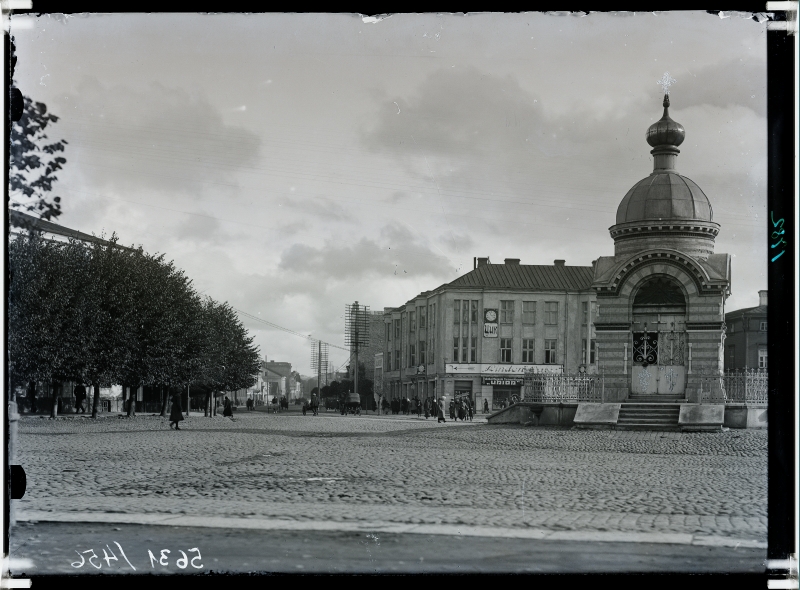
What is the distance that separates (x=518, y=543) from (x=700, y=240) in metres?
26.4

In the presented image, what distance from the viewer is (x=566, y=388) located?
3522cm

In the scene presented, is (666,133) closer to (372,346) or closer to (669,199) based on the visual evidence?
(669,199)

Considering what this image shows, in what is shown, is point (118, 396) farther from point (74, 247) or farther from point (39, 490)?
point (39, 490)

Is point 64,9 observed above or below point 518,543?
above

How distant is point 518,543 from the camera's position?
10.0 m

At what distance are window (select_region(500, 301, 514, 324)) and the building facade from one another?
20470 millimetres

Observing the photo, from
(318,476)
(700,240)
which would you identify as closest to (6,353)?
(318,476)

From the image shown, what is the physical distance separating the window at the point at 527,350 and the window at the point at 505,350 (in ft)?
3.37

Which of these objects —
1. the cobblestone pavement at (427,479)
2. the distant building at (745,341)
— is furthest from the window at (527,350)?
the cobblestone pavement at (427,479)

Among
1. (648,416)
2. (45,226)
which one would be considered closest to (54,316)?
(45,226)

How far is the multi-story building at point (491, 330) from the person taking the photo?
54.9 meters

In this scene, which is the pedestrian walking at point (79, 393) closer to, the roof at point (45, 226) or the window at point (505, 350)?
the roof at point (45, 226)

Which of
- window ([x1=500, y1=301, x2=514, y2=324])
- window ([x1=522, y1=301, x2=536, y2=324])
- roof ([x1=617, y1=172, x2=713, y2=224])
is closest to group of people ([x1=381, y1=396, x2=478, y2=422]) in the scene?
window ([x1=500, y1=301, x2=514, y2=324])

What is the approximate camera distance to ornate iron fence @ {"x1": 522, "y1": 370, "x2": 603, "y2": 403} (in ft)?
113
